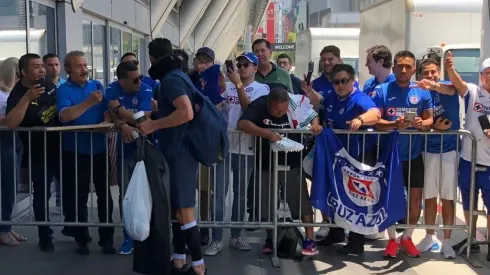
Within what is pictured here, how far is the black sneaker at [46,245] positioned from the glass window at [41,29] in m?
3.39

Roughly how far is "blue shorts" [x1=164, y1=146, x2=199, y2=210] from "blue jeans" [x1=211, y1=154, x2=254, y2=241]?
1.04 meters

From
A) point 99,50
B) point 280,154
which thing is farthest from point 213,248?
point 99,50

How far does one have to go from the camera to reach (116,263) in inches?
217

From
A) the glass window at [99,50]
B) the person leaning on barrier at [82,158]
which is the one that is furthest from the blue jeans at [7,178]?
the glass window at [99,50]

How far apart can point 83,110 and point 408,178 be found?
3.13m

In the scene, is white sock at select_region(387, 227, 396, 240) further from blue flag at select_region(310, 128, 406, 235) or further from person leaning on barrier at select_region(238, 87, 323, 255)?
person leaning on barrier at select_region(238, 87, 323, 255)

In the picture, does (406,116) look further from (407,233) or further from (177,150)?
(177,150)

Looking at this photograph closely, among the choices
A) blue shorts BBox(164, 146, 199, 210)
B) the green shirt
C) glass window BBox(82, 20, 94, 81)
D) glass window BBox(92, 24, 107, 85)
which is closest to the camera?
blue shorts BBox(164, 146, 199, 210)

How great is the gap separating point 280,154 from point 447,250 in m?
1.90

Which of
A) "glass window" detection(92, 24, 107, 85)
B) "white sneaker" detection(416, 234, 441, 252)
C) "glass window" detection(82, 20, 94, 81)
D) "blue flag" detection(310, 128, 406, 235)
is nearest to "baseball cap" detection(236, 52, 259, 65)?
"blue flag" detection(310, 128, 406, 235)

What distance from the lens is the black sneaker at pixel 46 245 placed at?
19.1 ft

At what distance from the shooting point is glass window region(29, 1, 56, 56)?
830cm

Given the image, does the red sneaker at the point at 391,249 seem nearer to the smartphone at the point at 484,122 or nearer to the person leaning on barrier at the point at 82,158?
the smartphone at the point at 484,122

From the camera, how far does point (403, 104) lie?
5633mm
